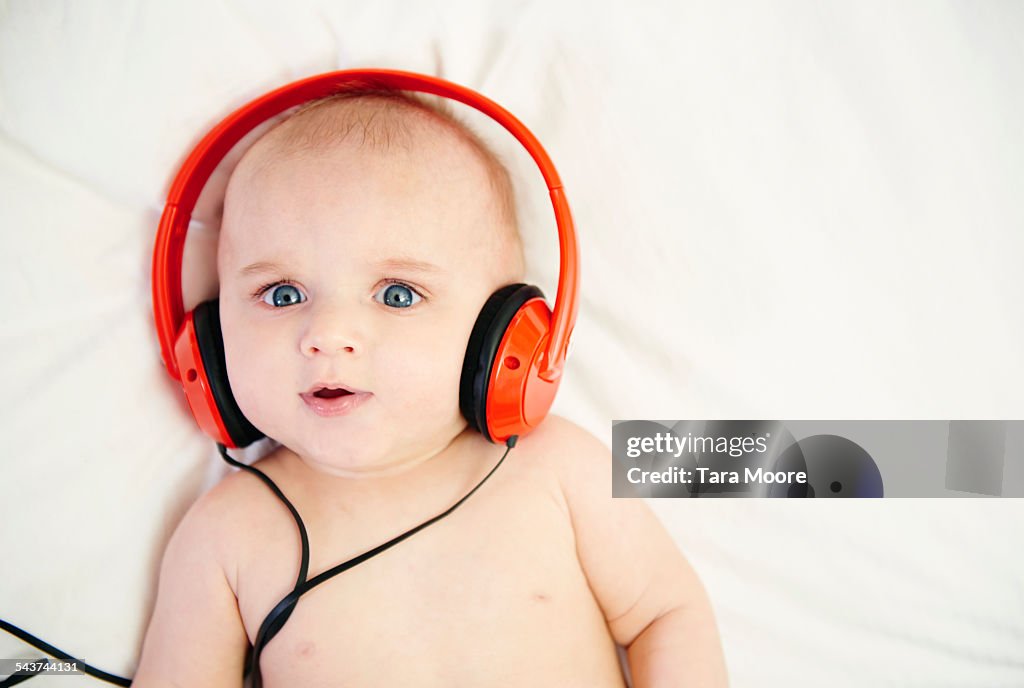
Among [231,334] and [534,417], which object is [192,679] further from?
[534,417]

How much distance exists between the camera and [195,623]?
99 centimetres

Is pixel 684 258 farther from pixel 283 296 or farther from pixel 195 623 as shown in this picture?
pixel 195 623

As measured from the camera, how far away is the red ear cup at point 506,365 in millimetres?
921

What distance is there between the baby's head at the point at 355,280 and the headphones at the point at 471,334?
0.11 feet

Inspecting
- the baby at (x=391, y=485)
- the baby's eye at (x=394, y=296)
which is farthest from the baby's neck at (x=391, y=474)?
the baby's eye at (x=394, y=296)

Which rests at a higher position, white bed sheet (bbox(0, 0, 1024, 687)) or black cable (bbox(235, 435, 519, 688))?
white bed sheet (bbox(0, 0, 1024, 687))

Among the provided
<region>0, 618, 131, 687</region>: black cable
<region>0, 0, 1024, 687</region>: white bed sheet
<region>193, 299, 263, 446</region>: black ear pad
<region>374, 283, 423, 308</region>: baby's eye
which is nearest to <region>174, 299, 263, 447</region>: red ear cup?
<region>193, 299, 263, 446</region>: black ear pad

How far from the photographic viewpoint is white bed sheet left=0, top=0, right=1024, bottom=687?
3.31 ft

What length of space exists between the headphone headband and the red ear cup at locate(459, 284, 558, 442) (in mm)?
21

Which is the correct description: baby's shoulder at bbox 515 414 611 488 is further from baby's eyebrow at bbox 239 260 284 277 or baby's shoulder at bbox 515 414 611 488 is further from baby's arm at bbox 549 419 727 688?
baby's eyebrow at bbox 239 260 284 277

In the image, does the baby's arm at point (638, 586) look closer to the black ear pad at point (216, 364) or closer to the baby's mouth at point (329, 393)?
the baby's mouth at point (329, 393)

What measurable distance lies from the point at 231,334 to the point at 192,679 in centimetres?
43

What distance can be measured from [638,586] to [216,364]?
2.01 ft

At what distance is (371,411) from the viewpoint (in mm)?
906
